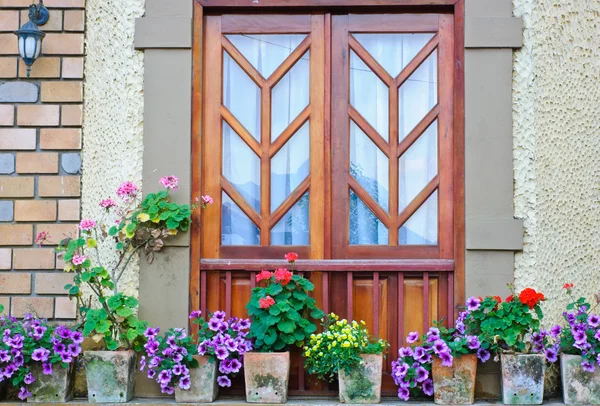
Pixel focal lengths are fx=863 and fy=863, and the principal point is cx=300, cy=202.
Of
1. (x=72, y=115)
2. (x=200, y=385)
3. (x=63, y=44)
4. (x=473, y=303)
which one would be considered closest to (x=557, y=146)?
(x=473, y=303)

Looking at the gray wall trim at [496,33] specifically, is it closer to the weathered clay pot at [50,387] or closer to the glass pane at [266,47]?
the glass pane at [266,47]

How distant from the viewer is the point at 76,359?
15.9 ft

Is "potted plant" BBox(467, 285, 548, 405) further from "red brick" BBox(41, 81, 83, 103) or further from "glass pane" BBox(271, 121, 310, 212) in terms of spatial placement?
"red brick" BBox(41, 81, 83, 103)

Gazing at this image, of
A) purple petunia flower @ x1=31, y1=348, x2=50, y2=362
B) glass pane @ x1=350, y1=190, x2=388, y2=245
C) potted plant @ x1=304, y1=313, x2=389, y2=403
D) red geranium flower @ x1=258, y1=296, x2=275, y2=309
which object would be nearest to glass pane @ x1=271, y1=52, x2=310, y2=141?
glass pane @ x1=350, y1=190, x2=388, y2=245

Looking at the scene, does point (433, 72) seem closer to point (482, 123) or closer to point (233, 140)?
point (482, 123)

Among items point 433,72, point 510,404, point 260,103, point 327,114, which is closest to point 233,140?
point 260,103

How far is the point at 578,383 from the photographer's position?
459cm

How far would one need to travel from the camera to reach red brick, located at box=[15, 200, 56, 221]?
16.4 ft

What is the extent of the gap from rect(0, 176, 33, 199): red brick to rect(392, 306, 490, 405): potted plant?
7.65 ft

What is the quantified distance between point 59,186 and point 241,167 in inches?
41.9

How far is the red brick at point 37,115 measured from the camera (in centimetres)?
504

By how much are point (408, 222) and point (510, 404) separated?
118cm

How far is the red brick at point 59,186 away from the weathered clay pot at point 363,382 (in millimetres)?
1848

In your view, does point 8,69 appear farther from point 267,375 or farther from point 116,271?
point 267,375
